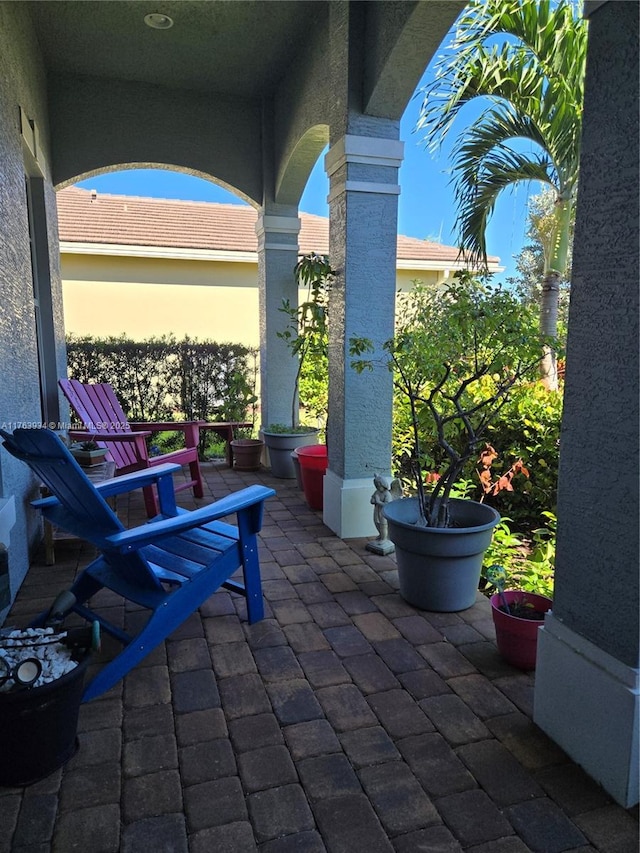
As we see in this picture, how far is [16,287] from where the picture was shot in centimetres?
291

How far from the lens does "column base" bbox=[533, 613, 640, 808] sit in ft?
4.55

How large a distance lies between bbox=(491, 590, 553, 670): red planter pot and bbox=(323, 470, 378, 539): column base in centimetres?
135

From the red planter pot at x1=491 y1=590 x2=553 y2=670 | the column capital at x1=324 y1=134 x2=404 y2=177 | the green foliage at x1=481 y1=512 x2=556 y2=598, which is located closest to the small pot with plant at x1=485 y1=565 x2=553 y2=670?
the red planter pot at x1=491 y1=590 x2=553 y2=670

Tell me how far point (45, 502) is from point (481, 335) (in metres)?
1.91

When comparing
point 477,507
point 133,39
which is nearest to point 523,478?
point 477,507

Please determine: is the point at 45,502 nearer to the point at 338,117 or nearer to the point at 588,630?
the point at 588,630

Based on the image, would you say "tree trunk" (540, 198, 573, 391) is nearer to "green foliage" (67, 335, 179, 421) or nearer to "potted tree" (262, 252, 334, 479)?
"potted tree" (262, 252, 334, 479)

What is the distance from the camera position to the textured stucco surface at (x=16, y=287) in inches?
101

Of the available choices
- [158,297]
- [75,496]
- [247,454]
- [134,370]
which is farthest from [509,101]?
[158,297]

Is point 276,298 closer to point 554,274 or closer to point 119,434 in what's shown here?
point 119,434

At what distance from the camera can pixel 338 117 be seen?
326 cm

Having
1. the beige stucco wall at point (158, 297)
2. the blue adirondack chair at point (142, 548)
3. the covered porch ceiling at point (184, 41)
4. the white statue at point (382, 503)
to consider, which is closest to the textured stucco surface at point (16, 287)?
the covered porch ceiling at point (184, 41)

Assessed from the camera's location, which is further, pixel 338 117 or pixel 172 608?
pixel 338 117

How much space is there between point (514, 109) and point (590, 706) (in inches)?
164
